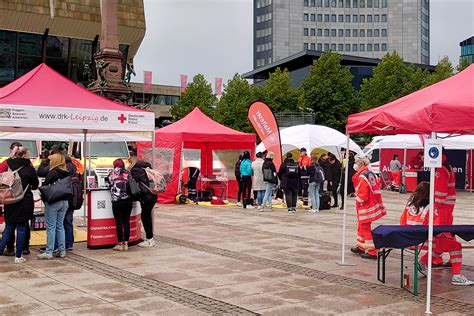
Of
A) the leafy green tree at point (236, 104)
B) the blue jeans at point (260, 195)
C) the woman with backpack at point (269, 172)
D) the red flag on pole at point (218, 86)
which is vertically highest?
the red flag on pole at point (218, 86)

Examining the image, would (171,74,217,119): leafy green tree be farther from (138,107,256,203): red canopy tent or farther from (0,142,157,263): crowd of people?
(0,142,157,263): crowd of people

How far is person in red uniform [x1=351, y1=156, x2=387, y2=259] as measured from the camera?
9148mm

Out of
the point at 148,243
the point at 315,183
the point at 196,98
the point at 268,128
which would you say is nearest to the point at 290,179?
the point at 315,183

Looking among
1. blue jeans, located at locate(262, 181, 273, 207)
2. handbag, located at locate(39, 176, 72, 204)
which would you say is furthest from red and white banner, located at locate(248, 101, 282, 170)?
handbag, located at locate(39, 176, 72, 204)

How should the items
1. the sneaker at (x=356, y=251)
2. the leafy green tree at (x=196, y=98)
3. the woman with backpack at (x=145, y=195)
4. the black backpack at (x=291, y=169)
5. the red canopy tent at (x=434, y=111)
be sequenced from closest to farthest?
the red canopy tent at (x=434, y=111) < the sneaker at (x=356, y=251) < the woman with backpack at (x=145, y=195) < the black backpack at (x=291, y=169) < the leafy green tree at (x=196, y=98)

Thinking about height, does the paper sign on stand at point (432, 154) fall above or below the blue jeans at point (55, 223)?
above

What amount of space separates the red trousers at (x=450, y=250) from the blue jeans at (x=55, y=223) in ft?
17.8

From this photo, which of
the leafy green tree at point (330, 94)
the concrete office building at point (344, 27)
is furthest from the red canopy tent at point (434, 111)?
the concrete office building at point (344, 27)

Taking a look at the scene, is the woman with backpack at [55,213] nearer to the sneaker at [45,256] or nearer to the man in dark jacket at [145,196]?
the sneaker at [45,256]

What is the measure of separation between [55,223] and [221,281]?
121 inches

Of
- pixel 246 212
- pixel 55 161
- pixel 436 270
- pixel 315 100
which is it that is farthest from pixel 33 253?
pixel 315 100

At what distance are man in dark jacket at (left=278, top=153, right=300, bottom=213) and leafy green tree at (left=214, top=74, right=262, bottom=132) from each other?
33.9 m

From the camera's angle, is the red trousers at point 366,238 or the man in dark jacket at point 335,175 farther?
the man in dark jacket at point 335,175

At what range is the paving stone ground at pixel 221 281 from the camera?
20.8ft
